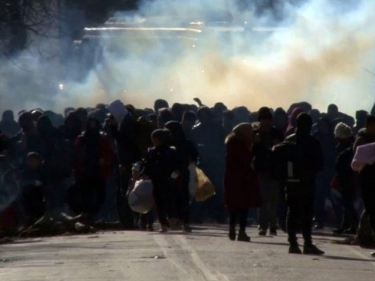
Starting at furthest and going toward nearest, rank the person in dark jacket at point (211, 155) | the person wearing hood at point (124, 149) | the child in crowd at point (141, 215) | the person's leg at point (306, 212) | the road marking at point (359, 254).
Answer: the person in dark jacket at point (211, 155)
the person wearing hood at point (124, 149)
the child in crowd at point (141, 215)
the person's leg at point (306, 212)
the road marking at point (359, 254)

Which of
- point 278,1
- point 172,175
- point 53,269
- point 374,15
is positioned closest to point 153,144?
point 172,175

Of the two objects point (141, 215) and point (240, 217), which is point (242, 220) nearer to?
point (240, 217)

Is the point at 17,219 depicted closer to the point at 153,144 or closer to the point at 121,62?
the point at 153,144

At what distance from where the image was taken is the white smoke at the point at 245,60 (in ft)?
112

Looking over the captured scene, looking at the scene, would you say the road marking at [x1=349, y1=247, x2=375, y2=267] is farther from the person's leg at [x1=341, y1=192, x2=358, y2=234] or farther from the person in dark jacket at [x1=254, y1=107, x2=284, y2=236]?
the person's leg at [x1=341, y1=192, x2=358, y2=234]

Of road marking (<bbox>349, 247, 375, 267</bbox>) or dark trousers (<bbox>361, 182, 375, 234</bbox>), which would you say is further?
dark trousers (<bbox>361, 182, 375, 234</bbox>)

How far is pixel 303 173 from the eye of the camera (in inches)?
695

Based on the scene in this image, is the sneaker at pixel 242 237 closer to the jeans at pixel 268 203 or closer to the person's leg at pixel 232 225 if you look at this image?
the person's leg at pixel 232 225

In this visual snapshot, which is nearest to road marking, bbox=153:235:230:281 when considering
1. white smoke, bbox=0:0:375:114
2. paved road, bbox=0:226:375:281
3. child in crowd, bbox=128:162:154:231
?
paved road, bbox=0:226:375:281

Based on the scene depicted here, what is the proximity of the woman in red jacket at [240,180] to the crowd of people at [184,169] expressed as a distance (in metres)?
0.01

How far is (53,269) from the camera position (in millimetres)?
15836

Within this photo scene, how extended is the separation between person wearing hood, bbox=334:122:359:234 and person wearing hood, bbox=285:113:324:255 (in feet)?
11.3

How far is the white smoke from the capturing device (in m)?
34.0

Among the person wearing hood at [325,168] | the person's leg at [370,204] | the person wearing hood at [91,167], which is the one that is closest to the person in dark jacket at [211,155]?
the person wearing hood at [325,168]
